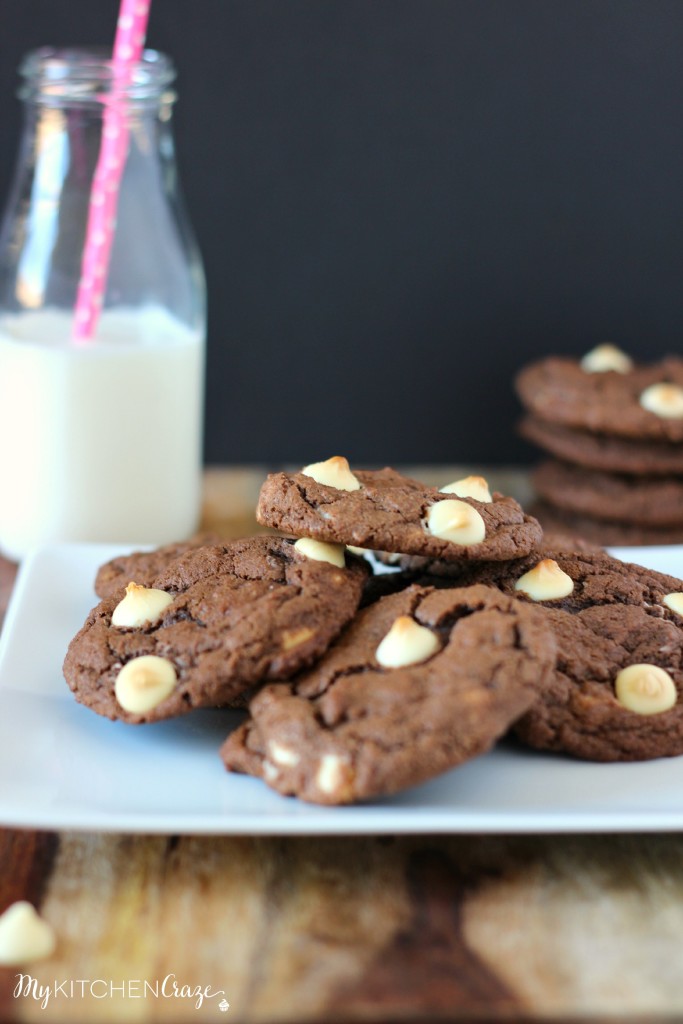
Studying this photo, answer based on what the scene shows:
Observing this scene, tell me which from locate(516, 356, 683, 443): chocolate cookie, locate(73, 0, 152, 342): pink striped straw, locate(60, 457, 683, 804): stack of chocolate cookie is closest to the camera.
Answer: locate(60, 457, 683, 804): stack of chocolate cookie

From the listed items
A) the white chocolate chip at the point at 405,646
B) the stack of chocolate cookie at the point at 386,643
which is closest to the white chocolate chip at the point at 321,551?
the stack of chocolate cookie at the point at 386,643

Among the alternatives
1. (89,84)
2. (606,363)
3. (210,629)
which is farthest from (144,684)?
(606,363)

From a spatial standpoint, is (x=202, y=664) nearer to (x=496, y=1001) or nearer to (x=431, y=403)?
(x=496, y=1001)

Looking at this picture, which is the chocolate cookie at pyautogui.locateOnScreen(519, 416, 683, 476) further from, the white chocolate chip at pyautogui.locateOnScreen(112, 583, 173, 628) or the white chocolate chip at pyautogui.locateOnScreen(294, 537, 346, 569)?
the white chocolate chip at pyautogui.locateOnScreen(112, 583, 173, 628)

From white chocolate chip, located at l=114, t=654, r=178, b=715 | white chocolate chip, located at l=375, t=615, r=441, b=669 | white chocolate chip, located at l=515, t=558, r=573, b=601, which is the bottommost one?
white chocolate chip, located at l=114, t=654, r=178, b=715

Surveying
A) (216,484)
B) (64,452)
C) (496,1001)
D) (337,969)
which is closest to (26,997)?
(337,969)

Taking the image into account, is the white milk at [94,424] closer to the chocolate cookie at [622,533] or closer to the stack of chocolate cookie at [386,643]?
the stack of chocolate cookie at [386,643]

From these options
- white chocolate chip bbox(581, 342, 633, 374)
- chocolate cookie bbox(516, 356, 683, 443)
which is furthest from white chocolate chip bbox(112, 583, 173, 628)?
white chocolate chip bbox(581, 342, 633, 374)
